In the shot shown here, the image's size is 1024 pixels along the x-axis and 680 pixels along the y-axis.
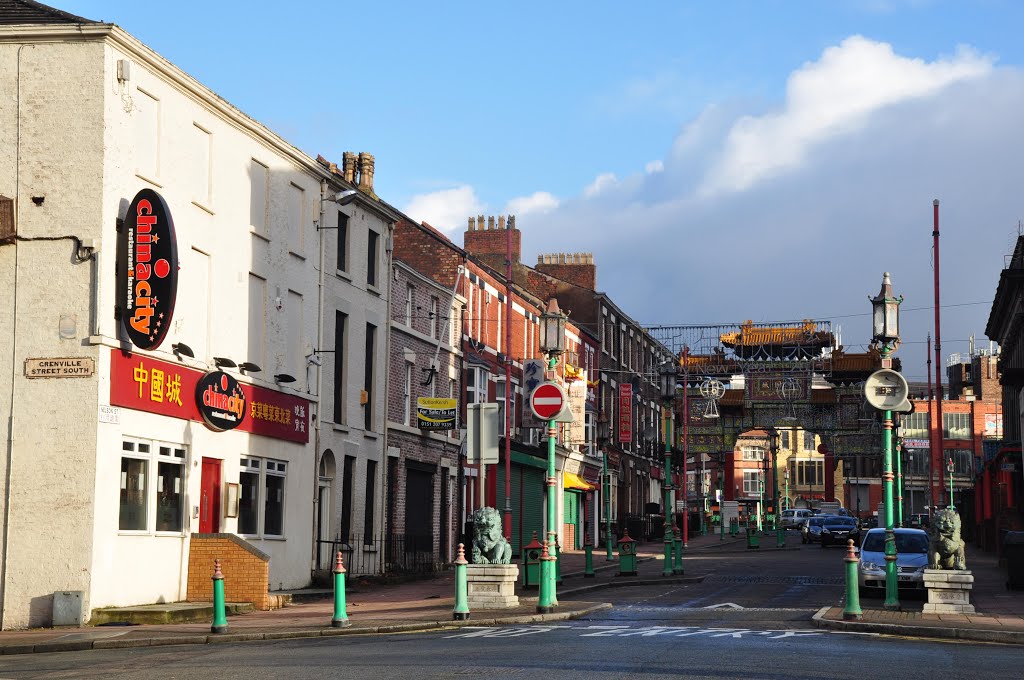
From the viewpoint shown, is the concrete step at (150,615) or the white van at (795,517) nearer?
the concrete step at (150,615)

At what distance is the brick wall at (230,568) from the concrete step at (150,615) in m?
1.59

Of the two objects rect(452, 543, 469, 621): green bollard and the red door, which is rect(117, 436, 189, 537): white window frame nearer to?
the red door

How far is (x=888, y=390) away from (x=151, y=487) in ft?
44.9

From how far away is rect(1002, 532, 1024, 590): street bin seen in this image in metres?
30.8

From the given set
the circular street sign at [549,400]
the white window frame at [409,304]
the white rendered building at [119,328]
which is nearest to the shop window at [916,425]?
the white window frame at [409,304]

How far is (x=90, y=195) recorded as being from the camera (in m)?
24.0

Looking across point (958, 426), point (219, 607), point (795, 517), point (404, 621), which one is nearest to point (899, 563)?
point (404, 621)

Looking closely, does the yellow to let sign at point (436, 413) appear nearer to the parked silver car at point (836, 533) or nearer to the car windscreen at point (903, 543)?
the car windscreen at point (903, 543)

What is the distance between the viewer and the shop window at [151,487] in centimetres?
2469

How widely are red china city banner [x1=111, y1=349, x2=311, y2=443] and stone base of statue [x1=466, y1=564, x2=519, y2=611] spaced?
6.85 meters

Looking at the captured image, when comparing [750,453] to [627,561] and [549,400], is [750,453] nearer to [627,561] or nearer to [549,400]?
[627,561]

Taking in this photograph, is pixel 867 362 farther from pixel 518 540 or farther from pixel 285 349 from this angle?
pixel 285 349

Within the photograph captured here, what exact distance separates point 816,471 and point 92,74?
14127 cm

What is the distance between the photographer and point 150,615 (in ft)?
76.4
